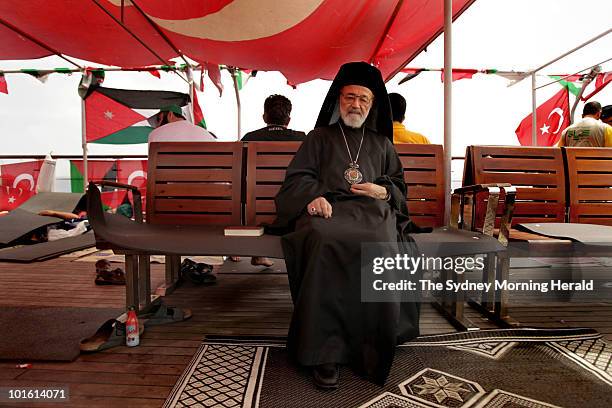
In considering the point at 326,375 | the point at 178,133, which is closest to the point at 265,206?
the point at 326,375

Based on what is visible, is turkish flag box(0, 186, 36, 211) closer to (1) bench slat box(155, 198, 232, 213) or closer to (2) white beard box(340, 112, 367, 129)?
(1) bench slat box(155, 198, 232, 213)

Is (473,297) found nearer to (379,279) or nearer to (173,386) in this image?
(379,279)

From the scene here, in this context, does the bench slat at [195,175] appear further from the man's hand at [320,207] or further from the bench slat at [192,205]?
the man's hand at [320,207]

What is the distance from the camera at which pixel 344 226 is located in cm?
187

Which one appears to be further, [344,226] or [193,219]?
[193,219]

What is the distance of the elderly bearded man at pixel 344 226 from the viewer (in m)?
1.72

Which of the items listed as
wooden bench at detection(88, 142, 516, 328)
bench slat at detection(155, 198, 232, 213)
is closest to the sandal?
wooden bench at detection(88, 142, 516, 328)

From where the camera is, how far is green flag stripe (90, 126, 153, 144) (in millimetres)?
6699

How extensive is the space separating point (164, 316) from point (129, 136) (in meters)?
5.32

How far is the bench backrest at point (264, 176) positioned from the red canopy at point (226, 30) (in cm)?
214

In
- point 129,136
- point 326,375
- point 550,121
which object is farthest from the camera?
point 550,121

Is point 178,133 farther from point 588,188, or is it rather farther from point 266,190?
point 588,188

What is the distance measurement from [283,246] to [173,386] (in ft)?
2.51

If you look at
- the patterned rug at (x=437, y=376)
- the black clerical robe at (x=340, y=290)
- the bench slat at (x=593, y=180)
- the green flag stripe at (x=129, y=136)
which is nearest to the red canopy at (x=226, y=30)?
the green flag stripe at (x=129, y=136)
